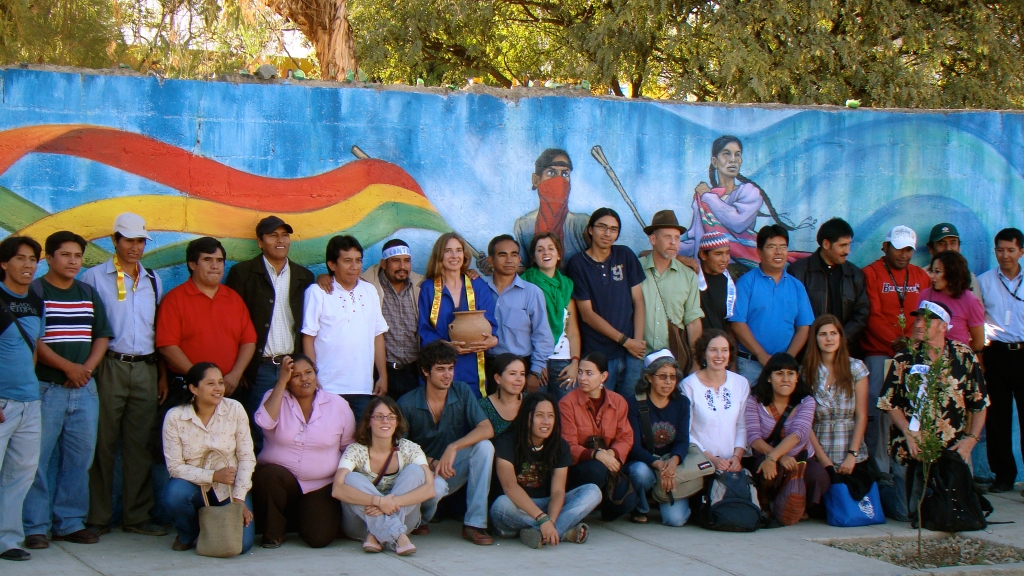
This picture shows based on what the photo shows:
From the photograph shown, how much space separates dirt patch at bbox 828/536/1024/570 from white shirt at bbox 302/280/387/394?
3.25m

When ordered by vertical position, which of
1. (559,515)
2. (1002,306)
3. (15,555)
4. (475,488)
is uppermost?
(1002,306)

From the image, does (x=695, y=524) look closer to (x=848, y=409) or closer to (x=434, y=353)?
(x=848, y=409)

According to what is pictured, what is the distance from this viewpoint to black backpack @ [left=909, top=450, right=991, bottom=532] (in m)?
7.03

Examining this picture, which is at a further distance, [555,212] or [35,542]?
[555,212]

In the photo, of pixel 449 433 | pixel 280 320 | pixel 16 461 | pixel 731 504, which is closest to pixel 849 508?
pixel 731 504

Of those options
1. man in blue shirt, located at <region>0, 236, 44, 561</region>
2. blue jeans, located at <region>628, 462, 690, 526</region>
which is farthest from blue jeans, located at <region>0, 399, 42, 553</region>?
blue jeans, located at <region>628, 462, 690, 526</region>

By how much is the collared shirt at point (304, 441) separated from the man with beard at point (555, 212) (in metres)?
2.31

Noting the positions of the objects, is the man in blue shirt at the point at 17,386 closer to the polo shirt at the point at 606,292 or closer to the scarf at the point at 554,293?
the scarf at the point at 554,293

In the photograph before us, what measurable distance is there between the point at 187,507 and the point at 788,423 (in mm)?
3974

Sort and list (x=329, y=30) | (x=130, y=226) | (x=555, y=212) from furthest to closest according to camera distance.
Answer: (x=329, y=30) → (x=555, y=212) → (x=130, y=226)

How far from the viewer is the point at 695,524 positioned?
7.15 m

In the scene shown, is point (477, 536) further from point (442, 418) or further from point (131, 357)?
point (131, 357)

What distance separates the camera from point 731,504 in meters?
6.94

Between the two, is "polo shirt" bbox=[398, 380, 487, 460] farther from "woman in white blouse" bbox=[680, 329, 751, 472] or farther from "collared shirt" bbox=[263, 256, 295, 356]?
"woman in white blouse" bbox=[680, 329, 751, 472]
